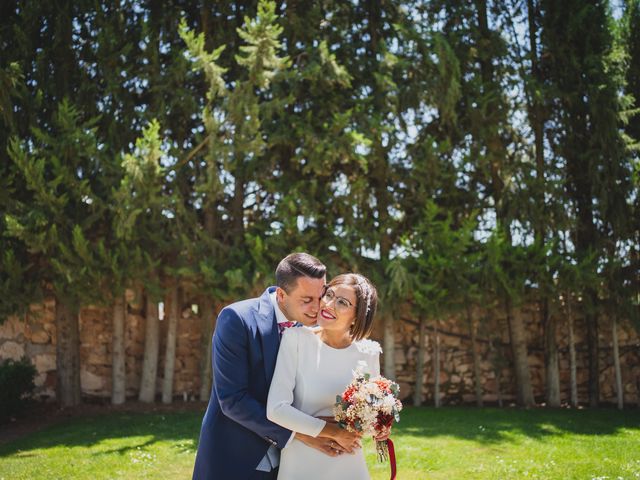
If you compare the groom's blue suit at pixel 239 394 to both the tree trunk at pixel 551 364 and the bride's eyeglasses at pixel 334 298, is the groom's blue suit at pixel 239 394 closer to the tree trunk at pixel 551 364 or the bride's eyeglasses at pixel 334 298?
the bride's eyeglasses at pixel 334 298

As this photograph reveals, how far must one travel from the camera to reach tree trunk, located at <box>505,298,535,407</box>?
11.1 metres

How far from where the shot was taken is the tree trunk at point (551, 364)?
1116 cm

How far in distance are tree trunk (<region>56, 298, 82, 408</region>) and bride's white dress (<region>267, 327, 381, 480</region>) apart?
851 cm

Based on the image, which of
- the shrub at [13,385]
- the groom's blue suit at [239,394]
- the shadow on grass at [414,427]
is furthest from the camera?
the shrub at [13,385]

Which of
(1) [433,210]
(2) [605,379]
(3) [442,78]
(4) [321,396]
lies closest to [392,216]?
(1) [433,210]

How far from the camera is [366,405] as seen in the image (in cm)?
259

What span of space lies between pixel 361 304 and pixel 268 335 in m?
0.47

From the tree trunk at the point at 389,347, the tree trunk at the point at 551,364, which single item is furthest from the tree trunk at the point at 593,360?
the tree trunk at the point at 389,347

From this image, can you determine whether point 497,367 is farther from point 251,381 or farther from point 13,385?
point 251,381

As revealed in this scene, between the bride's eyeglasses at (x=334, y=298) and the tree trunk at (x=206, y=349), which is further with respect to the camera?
the tree trunk at (x=206, y=349)

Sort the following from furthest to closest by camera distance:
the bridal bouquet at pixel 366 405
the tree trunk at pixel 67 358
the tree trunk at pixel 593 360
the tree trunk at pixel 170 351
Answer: the tree trunk at pixel 593 360 → the tree trunk at pixel 170 351 → the tree trunk at pixel 67 358 → the bridal bouquet at pixel 366 405

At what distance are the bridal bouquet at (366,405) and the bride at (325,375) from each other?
2.5 inches

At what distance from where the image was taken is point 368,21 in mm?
11562

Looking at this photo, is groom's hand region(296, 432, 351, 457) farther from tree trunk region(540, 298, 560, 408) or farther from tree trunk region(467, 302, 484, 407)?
tree trunk region(540, 298, 560, 408)
